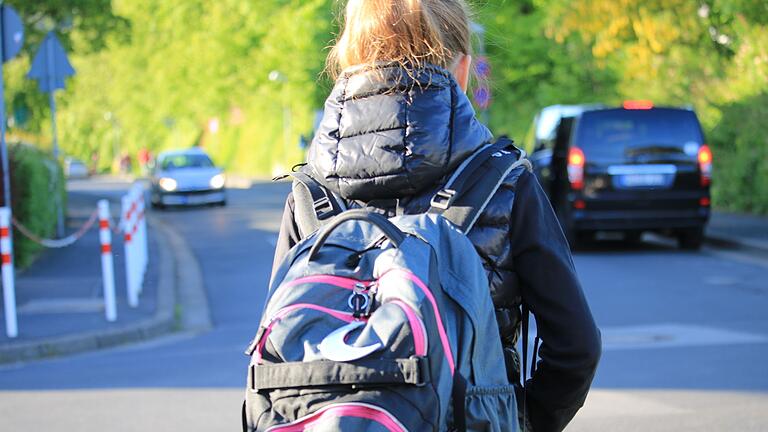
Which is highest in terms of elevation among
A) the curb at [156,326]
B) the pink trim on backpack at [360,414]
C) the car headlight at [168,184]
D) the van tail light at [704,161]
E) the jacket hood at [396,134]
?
the jacket hood at [396,134]

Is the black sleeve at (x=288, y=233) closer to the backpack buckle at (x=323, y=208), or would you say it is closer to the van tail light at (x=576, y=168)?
the backpack buckle at (x=323, y=208)

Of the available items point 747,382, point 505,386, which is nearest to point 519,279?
point 505,386

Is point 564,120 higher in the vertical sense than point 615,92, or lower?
higher

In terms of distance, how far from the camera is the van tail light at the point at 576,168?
14867 millimetres

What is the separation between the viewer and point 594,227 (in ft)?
49.0

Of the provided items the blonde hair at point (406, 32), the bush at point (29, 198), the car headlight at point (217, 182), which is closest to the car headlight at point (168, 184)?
the car headlight at point (217, 182)

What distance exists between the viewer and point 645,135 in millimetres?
14797

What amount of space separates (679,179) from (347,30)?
13.2 metres

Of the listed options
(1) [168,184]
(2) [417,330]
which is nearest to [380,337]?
(2) [417,330]

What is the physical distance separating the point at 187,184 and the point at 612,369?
24769 millimetres

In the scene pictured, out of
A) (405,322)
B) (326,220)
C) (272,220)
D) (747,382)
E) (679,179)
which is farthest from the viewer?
(272,220)

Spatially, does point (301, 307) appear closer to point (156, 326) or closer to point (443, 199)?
point (443, 199)

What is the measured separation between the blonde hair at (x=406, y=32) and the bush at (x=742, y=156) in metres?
17.7

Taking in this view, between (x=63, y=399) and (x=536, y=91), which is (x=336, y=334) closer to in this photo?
(x=63, y=399)
